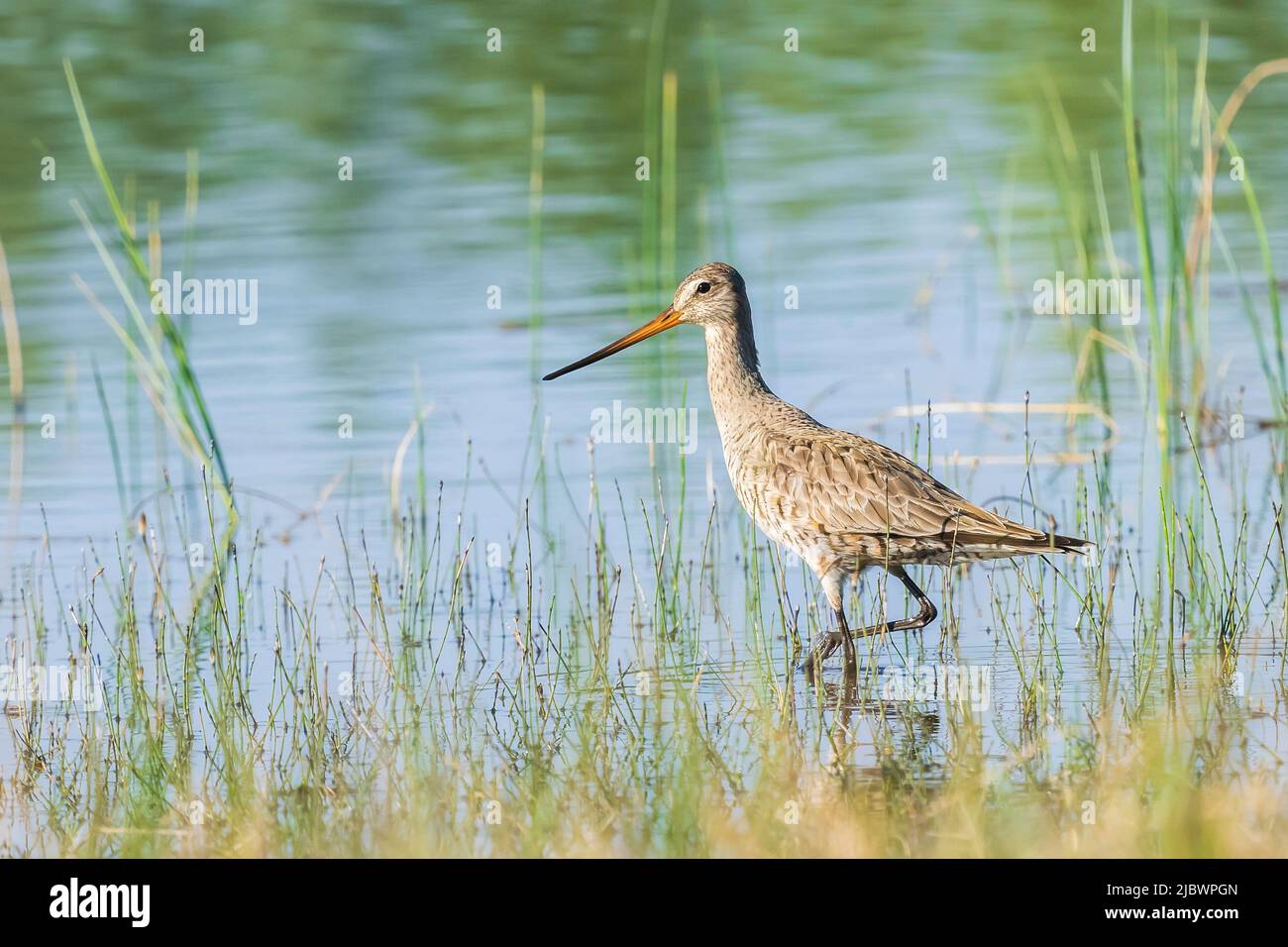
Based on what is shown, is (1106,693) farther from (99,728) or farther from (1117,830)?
(99,728)

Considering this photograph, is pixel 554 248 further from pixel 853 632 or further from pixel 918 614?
pixel 853 632

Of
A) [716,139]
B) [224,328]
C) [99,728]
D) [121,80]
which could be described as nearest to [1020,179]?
[224,328]

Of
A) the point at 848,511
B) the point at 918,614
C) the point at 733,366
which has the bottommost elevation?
the point at 918,614

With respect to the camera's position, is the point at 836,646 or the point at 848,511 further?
the point at 836,646

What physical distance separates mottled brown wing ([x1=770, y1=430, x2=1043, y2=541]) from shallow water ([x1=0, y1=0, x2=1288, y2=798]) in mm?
614

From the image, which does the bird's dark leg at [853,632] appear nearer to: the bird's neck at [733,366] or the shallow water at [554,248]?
the shallow water at [554,248]

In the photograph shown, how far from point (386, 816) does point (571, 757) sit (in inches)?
43.2

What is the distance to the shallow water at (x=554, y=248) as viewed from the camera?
10.4 meters

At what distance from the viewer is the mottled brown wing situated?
7.77 meters

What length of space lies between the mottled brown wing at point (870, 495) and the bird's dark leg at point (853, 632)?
0.34 meters

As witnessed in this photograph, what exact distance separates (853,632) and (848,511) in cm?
53

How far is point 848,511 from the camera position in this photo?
7.96 metres

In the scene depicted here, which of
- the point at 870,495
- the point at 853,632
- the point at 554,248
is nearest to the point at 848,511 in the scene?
the point at 870,495

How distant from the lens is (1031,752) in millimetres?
6438
